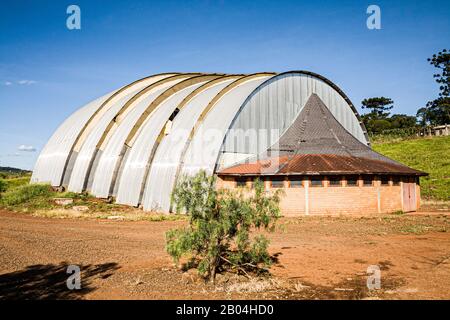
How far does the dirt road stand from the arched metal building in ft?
21.9

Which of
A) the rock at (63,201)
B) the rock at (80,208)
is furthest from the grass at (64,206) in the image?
the rock at (63,201)

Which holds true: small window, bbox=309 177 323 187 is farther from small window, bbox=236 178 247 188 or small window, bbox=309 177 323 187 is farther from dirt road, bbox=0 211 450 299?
small window, bbox=236 178 247 188

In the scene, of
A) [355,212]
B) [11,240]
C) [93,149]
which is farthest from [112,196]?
[355,212]

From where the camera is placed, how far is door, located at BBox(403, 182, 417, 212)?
23.4 m

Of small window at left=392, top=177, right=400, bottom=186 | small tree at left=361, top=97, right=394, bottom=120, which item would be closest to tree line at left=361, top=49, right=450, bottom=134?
small tree at left=361, top=97, right=394, bottom=120

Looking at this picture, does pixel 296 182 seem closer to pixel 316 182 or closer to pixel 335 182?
pixel 316 182

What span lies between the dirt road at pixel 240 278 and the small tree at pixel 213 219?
2.03 feet

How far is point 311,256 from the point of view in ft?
37.6

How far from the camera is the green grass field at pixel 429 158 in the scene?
107ft

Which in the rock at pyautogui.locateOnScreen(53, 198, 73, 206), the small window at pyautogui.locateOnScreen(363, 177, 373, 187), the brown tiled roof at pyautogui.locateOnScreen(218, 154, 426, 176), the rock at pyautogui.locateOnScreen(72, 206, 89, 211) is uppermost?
the brown tiled roof at pyautogui.locateOnScreen(218, 154, 426, 176)

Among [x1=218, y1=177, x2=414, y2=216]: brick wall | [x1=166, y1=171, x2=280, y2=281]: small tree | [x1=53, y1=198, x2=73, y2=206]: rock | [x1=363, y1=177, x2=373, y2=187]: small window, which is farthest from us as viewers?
[x1=53, y1=198, x2=73, y2=206]: rock

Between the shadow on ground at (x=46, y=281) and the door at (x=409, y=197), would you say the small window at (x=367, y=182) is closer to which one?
the door at (x=409, y=197)

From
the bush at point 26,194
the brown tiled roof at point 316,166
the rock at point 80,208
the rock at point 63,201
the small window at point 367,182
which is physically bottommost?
the rock at point 80,208
